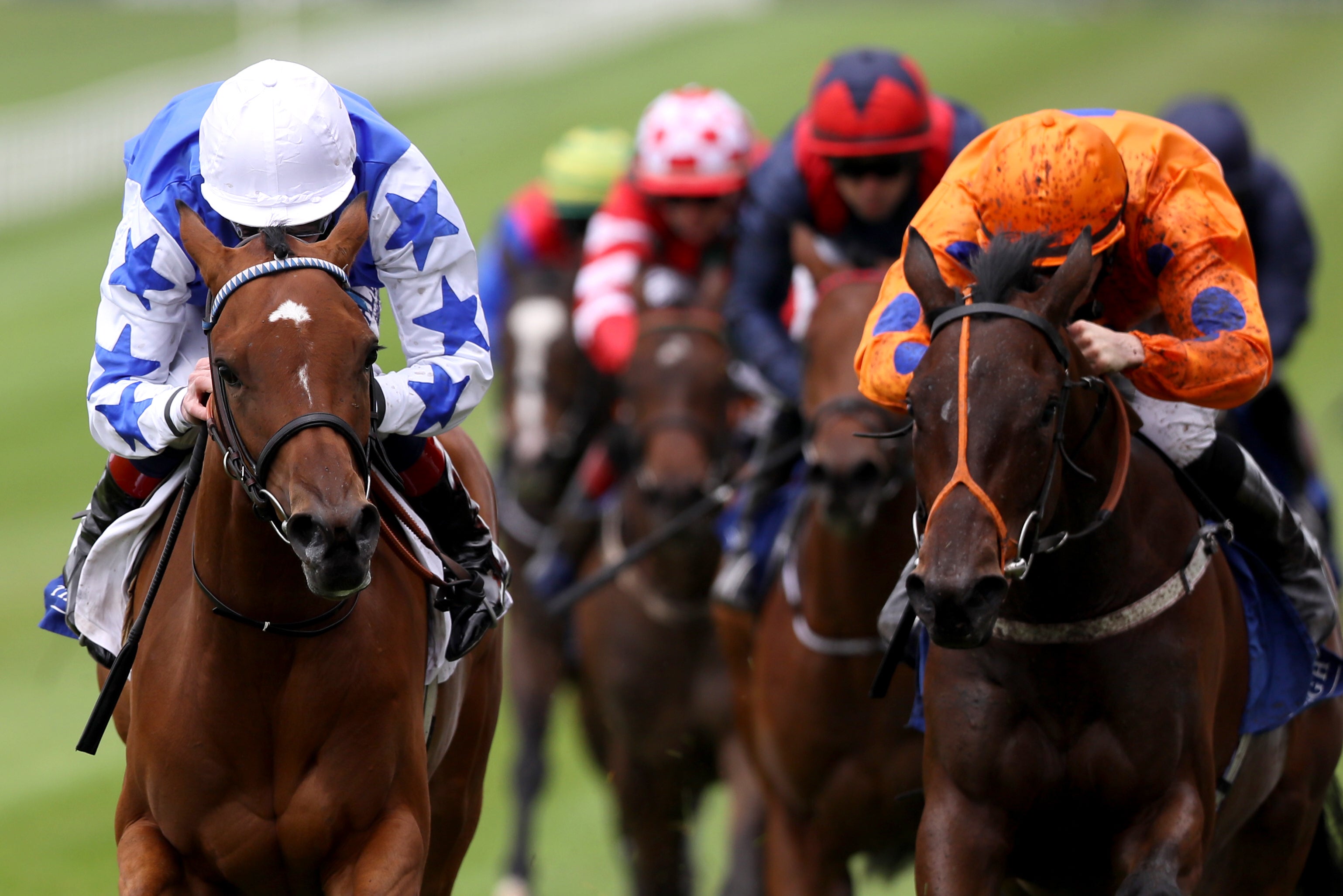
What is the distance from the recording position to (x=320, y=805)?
12.6 ft

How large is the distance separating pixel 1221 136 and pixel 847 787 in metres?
2.80

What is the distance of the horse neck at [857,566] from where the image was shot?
537cm

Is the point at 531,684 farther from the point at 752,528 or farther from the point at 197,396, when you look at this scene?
the point at 197,396

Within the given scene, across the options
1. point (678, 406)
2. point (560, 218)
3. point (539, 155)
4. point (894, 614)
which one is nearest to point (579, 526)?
point (678, 406)

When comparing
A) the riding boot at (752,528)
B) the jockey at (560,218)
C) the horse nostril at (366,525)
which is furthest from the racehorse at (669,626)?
the horse nostril at (366,525)

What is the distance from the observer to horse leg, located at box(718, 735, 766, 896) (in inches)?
254

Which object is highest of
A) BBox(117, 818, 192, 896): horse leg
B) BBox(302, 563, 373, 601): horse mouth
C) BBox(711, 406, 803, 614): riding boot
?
BBox(302, 563, 373, 601): horse mouth

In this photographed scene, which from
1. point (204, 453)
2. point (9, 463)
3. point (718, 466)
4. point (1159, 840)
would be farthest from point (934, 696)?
point (9, 463)

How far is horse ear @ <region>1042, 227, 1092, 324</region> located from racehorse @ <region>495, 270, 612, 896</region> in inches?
199

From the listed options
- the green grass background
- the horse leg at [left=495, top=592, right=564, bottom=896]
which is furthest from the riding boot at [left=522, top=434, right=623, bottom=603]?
the green grass background

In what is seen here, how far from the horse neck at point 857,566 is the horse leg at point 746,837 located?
99cm

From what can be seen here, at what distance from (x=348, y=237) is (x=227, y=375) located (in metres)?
0.39

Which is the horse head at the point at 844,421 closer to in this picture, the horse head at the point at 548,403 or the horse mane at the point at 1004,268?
the horse mane at the point at 1004,268

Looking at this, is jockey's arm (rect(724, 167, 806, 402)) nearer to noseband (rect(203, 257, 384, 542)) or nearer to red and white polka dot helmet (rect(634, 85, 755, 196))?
red and white polka dot helmet (rect(634, 85, 755, 196))
